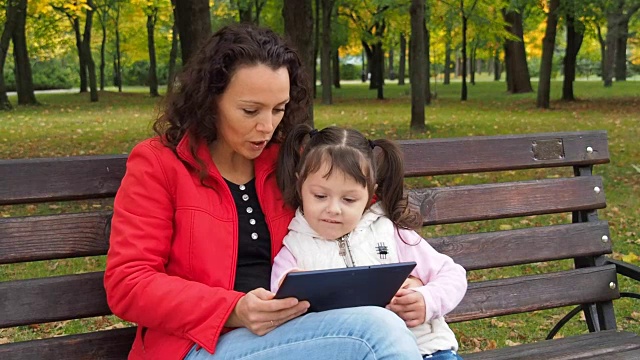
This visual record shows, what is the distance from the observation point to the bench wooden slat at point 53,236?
266 cm

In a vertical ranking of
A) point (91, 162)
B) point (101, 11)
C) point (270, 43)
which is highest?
point (101, 11)

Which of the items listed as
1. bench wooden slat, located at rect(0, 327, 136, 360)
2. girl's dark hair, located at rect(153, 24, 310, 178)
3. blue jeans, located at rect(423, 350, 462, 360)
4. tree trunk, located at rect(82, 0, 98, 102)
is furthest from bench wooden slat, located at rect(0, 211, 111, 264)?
tree trunk, located at rect(82, 0, 98, 102)

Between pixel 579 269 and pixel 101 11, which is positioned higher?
pixel 101 11

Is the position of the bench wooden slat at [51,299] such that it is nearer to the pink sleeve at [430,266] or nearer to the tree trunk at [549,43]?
the pink sleeve at [430,266]

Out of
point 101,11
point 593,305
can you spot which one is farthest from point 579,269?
point 101,11

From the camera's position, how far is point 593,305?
372cm

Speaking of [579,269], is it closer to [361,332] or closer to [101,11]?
[361,332]

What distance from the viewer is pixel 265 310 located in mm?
2268

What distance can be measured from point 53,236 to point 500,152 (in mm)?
1867

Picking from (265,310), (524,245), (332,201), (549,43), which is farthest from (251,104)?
(549,43)

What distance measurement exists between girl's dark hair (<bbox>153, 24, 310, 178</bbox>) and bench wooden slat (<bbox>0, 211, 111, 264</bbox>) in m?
0.42

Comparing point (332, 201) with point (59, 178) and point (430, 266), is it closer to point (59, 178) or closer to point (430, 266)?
point (430, 266)

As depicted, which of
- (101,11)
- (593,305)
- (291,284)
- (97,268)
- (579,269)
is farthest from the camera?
(101,11)

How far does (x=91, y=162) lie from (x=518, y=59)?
29.1m
